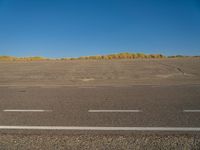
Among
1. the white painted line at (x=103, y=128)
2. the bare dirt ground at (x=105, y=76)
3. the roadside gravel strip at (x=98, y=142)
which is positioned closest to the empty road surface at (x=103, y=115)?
the white painted line at (x=103, y=128)

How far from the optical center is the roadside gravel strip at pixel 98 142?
390 centimetres

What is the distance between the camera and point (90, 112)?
251 inches

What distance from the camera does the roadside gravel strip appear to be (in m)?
3.90

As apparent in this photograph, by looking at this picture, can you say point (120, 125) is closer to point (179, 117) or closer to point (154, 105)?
point (179, 117)

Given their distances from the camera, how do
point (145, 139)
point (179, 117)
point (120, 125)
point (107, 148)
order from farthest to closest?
point (179, 117)
point (120, 125)
point (145, 139)
point (107, 148)

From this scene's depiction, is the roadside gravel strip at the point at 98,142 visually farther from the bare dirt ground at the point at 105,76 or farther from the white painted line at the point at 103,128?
the bare dirt ground at the point at 105,76

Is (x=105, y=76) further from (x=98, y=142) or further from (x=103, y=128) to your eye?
(x=98, y=142)

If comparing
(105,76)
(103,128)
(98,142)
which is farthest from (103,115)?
(105,76)

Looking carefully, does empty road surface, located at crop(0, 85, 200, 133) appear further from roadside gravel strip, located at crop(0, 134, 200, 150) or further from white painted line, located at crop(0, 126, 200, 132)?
roadside gravel strip, located at crop(0, 134, 200, 150)

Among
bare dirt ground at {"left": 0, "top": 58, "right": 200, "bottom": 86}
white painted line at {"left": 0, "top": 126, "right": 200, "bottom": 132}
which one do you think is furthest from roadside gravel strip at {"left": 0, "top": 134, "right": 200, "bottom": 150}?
bare dirt ground at {"left": 0, "top": 58, "right": 200, "bottom": 86}

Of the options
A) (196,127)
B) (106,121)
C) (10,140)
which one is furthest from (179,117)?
(10,140)

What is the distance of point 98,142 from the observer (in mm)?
4125

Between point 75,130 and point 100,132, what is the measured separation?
0.53 m

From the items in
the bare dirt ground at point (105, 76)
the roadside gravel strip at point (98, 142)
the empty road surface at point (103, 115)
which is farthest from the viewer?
the bare dirt ground at point (105, 76)
